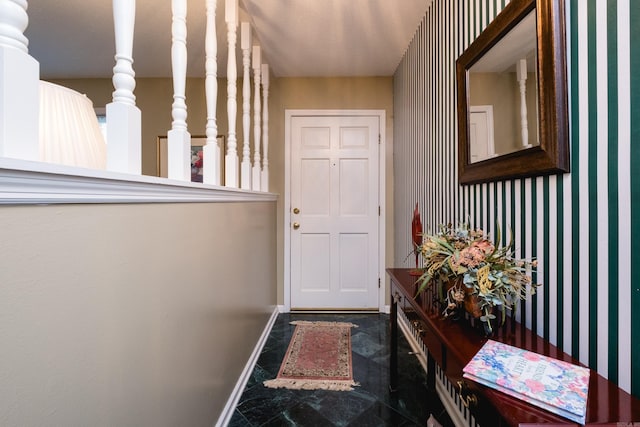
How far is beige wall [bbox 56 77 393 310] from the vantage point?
3303 mm

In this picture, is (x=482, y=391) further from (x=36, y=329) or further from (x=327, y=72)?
(x=327, y=72)

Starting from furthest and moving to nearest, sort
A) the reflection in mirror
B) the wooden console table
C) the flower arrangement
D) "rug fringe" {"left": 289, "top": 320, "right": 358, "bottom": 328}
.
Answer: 1. "rug fringe" {"left": 289, "top": 320, "right": 358, "bottom": 328}
2. the reflection in mirror
3. the flower arrangement
4. the wooden console table

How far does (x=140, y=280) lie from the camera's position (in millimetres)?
876

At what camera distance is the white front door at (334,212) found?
330 centimetres

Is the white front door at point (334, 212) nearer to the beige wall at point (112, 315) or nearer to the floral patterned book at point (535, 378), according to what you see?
the beige wall at point (112, 315)

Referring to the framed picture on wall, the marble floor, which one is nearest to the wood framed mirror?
the marble floor

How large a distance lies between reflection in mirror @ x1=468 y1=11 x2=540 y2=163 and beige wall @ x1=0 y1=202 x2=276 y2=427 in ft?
4.20

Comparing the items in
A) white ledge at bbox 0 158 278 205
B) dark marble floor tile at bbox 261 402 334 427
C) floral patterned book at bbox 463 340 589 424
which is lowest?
dark marble floor tile at bbox 261 402 334 427

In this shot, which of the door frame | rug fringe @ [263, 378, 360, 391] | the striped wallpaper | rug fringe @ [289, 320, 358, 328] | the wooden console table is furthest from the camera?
the door frame

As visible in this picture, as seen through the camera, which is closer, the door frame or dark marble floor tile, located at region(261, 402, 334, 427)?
dark marble floor tile, located at region(261, 402, 334, 427)

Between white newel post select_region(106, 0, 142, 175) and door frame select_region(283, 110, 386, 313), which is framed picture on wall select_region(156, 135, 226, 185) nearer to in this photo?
door frame select_region(283, 110, 386, 313)

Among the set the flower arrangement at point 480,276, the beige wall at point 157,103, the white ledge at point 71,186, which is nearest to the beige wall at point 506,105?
the flower arrangement at point 480,276

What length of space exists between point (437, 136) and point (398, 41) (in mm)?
1108

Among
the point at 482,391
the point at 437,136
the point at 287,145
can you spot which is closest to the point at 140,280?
the point at 482,391
